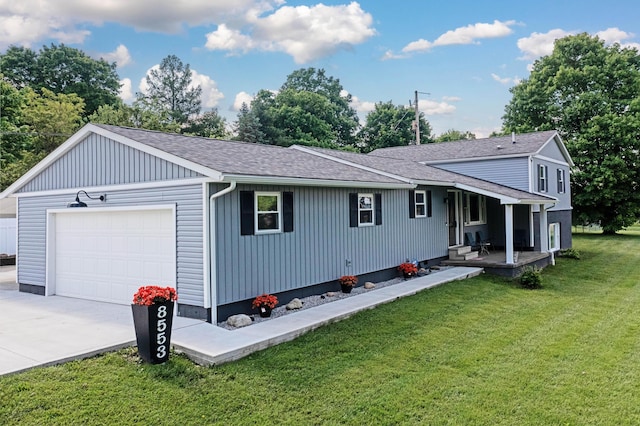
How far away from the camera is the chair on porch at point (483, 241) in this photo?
16.1 meters

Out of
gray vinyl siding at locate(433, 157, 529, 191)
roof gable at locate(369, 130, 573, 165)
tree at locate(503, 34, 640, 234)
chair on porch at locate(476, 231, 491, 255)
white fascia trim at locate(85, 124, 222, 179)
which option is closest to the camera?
white fascia trim at locate(85, 124, 222, 179)

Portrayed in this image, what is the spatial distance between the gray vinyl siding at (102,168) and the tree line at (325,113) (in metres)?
13.4

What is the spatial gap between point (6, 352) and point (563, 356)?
24.7 ft

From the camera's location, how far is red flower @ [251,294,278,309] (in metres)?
7.96

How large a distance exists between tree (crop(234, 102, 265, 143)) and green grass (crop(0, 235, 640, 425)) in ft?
96.7

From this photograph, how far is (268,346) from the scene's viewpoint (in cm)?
649

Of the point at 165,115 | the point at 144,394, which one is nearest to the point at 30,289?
the point at 144,394

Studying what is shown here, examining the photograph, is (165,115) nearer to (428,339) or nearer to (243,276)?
(243,276)

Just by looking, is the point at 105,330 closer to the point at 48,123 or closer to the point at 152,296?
the point at 152,296

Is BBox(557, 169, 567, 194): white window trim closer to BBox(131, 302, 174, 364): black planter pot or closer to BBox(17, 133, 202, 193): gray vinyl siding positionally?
BBox(17, 133, 202, 193): gray vinyl siding

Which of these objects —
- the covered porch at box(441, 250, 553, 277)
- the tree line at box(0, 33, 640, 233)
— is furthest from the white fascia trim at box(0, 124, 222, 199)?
the tree line at box(0, 33, 640, 233)

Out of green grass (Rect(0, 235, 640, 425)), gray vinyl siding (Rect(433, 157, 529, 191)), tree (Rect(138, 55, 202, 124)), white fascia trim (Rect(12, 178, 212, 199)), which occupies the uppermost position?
tree (Rect(138, 55, 202, 124))

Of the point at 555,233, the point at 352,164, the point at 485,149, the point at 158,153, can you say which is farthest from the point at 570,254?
the point at 158,153

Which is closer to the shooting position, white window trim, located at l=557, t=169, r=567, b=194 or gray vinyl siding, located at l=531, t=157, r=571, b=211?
gray vinyl siding, located at l=531, t=157, r=571, b=211
